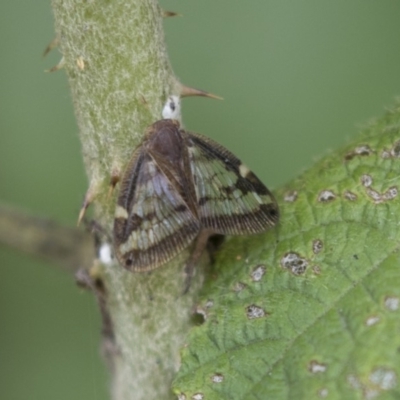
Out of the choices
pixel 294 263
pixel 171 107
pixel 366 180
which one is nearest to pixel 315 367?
pixel 294 263

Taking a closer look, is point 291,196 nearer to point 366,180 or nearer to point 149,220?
point 366,180

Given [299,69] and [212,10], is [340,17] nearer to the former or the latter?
[299,69]

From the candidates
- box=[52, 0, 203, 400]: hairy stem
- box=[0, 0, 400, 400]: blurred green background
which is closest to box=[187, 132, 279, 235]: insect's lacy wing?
box=[52, 0, 203, 400]: hairy stem

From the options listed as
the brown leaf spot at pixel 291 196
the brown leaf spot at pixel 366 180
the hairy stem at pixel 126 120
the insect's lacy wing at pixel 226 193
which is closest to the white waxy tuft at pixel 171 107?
the hairy stem at pixel 126 120

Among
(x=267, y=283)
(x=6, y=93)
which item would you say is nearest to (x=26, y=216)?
(x=267, y=283)

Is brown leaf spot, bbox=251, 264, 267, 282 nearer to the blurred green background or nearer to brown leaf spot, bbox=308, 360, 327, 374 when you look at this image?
brown leaf spot, bbox=308, 360, 327, 374
